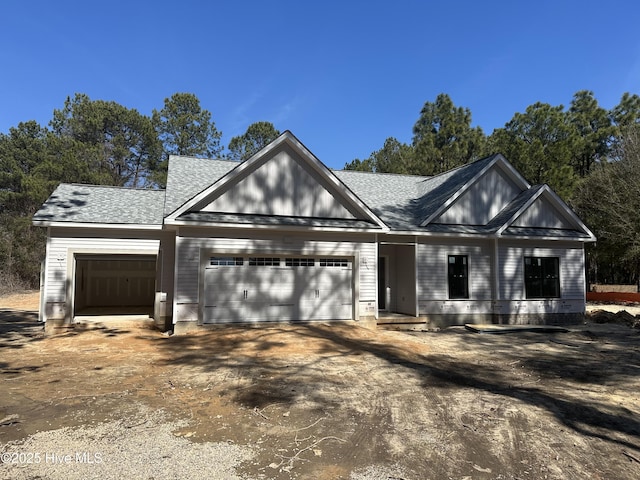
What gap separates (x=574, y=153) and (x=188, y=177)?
86.9 feet

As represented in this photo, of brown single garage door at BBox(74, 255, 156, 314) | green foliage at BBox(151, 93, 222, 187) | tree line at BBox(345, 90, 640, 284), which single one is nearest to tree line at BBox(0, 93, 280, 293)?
green foliage at BBox(151, 93, 222, 187)

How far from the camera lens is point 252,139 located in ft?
143

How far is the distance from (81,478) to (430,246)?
13165 mm

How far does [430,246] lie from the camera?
15.3 m

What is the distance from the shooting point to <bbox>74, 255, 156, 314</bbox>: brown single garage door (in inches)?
755

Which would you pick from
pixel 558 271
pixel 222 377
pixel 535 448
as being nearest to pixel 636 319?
pixel 558 271

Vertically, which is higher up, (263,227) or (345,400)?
(263,227)

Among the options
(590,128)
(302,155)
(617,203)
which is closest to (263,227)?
(302,155)

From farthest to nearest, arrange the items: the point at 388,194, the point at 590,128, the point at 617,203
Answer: the point at 590,128 < the point at 617,203 < the point at 388,194

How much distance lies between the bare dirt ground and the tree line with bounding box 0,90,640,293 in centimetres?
1998

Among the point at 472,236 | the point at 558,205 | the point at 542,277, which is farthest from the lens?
the point at 558,205

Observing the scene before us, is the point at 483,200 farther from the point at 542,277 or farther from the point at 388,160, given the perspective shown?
the point at 388,160

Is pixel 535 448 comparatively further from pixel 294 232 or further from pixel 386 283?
pixel 386 283

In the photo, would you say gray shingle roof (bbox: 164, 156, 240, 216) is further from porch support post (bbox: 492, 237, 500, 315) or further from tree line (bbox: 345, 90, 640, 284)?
tree line (bbox: 345, 90, 640, 284)
